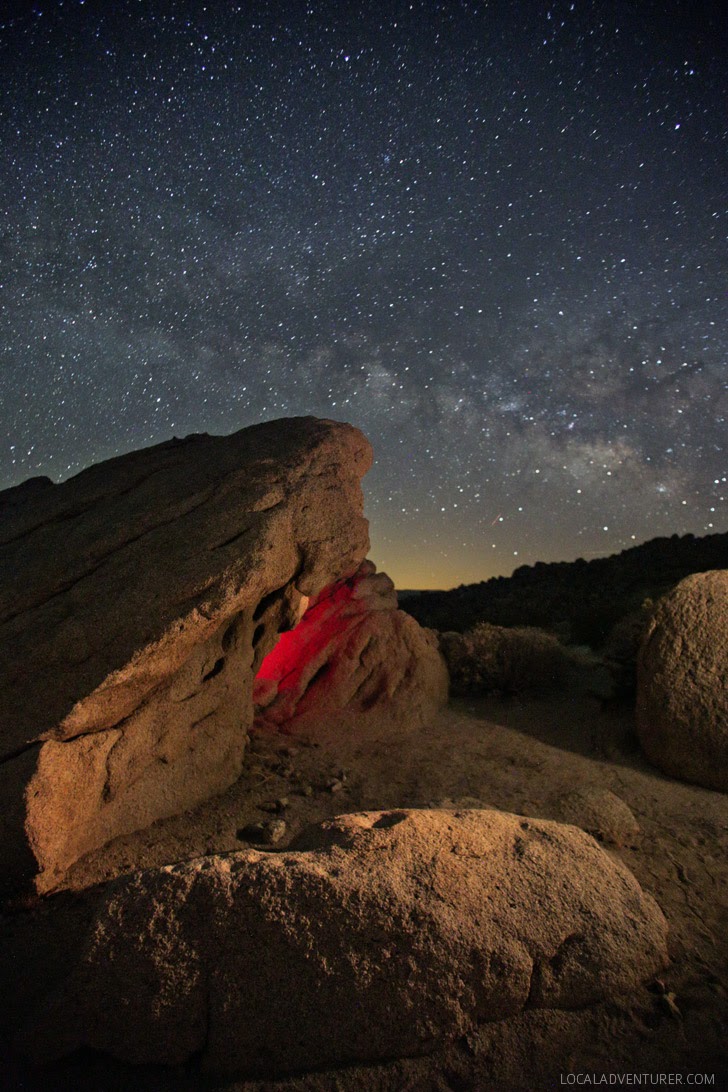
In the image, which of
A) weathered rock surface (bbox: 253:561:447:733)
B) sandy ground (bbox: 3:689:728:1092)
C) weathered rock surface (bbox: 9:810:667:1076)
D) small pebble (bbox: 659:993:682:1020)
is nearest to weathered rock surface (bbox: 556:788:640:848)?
sandy ground (bbox: 3:689:728:1092)

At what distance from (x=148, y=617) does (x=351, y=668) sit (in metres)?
3.85

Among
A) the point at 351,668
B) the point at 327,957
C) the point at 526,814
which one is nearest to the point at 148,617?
the point at 327,957

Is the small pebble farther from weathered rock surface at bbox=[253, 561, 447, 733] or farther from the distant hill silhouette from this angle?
the distant hill silhouette

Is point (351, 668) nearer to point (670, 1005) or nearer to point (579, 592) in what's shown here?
point (670, 1005)

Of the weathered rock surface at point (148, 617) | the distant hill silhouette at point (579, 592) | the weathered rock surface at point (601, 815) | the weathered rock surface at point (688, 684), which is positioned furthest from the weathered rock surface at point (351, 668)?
the distant hill silhouette at point (579, 592)

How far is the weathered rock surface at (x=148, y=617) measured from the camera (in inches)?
172

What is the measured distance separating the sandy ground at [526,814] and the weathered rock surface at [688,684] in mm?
268

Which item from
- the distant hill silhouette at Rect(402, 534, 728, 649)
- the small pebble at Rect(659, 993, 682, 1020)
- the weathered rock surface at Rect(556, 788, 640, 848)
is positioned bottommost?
the small pebble at Rect(659, 993, 682, 1020)

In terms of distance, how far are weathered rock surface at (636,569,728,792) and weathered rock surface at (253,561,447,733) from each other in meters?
2.97

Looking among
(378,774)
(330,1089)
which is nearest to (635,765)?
(378,774)

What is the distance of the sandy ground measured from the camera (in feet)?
8.34

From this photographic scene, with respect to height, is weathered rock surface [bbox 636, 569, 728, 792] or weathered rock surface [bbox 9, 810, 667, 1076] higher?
weathered rock surface [bbox 636, 569, 728, 792]

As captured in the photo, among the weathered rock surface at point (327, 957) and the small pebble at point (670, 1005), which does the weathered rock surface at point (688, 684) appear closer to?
the weathered rock surface at point (327, 957)

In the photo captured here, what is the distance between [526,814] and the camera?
5.28 meters
